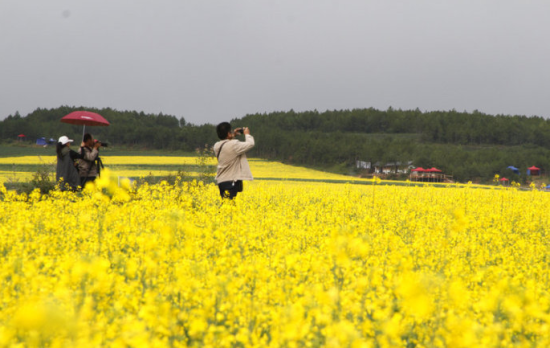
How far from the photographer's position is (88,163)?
10.5 m

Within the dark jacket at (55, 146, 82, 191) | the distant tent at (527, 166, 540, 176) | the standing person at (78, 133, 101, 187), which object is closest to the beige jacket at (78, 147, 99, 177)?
the standing person at (78, 133, 101, 187)

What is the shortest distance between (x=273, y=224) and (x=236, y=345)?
415 centimetres

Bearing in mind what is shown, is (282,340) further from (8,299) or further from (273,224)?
(273,224)

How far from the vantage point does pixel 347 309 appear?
11.6ft

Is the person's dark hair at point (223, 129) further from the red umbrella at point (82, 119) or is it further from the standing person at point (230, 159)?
the red umbrella at point (82, 119)

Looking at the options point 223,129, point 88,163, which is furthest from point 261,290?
point 88,163

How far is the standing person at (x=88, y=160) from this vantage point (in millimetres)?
10125

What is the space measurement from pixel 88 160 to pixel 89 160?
1.1 inches

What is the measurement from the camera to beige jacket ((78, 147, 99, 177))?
10.2 metres

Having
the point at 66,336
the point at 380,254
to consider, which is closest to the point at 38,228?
the point at 66,336

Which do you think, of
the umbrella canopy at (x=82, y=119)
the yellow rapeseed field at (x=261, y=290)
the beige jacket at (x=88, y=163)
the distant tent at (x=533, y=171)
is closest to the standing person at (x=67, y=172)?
the beige jacket at (x=88, y=163)

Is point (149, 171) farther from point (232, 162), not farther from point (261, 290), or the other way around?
point (261, 290)

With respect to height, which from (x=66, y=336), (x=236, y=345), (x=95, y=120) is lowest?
(x=236, y=345)

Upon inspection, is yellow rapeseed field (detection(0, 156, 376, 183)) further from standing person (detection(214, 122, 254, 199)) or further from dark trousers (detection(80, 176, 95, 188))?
standing person (detection(214, 122, 254, 199))
